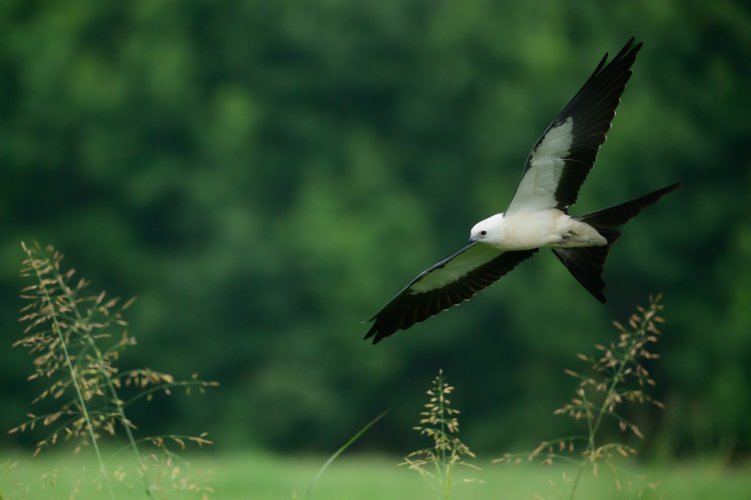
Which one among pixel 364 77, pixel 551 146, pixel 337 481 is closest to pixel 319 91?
pixel 364 77

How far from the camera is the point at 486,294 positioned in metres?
25.6

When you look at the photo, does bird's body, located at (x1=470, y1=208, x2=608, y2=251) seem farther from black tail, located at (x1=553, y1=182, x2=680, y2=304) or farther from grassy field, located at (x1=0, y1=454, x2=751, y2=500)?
grassy field, located at (x1=0, y1=454, x2=751, y2=500)

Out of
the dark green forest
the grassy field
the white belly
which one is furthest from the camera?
the dark green forest

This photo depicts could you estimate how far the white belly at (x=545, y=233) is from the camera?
596cm

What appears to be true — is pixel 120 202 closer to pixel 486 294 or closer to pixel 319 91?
pixel 319 91

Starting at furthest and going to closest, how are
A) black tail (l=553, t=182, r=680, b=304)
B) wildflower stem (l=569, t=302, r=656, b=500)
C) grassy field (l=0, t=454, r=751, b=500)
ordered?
grassy field (l=0, t=454, r=751, b=500), black tail (l=553, t=182, r=680, b=304), wildflower stem (l=569, t=302, r=656, b=500)

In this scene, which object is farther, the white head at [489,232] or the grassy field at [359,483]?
the grassy field at [359,483]

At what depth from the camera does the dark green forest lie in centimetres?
2486

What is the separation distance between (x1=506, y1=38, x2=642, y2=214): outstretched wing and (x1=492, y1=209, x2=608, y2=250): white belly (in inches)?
4.7

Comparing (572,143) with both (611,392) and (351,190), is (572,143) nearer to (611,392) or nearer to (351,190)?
(611,392)

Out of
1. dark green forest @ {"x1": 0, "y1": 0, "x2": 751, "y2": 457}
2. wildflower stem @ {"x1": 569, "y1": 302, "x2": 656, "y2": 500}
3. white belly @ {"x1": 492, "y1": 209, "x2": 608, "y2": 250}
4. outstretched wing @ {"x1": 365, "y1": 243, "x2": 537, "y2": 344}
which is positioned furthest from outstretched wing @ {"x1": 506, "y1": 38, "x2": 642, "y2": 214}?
dark green forest @ {"x1": 0, "y1": 0, "x2": 751, "y2": 457}

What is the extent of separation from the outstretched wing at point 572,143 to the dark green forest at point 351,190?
55.0 ft

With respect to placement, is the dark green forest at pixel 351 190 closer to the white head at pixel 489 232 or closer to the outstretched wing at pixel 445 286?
the outstretched wing at pixel 445 286

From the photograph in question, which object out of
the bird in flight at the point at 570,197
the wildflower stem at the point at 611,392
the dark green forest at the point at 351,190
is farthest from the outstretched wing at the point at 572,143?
the dark green forest at the point at 351,190
